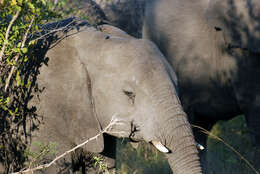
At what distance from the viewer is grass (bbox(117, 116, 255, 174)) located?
5.27 m

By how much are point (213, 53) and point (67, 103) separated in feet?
8.00

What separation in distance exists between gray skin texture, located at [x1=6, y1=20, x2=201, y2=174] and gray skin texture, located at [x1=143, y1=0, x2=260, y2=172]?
2.05 m

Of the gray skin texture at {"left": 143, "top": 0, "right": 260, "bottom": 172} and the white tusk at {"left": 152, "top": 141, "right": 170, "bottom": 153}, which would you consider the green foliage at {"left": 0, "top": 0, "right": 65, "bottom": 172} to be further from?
Result: the gray skin texture at {"left": 143, "top": 0, "right": 260, "bottom": 172}

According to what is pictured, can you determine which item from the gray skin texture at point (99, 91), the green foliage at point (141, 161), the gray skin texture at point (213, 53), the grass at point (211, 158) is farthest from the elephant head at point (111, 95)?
the gray skin texture at point (213, 53)

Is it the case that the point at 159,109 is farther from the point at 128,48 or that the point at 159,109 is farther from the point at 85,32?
the point at 85,32

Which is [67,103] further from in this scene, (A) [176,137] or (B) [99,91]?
(A) [176,137]

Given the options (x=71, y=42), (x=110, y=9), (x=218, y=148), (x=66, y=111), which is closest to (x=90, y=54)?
(x=71, y=42)

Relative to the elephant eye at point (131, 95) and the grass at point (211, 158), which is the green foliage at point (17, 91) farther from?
the grass at point (211, 158)

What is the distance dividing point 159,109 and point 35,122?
0.83m

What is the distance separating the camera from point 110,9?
25.2 feet

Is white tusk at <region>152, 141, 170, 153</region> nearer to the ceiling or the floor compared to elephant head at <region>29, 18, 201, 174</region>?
nearer to the floor

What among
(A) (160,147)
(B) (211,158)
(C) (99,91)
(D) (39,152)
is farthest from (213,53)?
(D) (39,152)

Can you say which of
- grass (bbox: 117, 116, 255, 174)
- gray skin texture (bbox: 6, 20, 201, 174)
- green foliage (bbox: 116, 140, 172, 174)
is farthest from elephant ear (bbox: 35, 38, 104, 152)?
green foliage (bbox: 116, 140, 172, 174)

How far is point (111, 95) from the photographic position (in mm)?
3268
